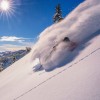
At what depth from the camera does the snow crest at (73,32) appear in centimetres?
883

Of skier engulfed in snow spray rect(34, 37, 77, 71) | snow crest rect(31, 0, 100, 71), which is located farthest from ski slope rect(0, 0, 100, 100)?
skier engulfed in snow spray rect(34, 37, 77, 71)

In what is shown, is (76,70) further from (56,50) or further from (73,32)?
(73,32)

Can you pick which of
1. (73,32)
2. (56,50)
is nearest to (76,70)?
(56,50)

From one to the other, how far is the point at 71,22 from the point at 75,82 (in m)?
5.97

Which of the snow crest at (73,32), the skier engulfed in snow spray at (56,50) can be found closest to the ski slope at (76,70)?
the snow crest at (73,32)

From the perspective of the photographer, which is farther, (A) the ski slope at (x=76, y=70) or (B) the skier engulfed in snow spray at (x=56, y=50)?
(B) the skier engulfed in snow spray at (x=56, y=50)

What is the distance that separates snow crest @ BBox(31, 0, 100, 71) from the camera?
29.0ft

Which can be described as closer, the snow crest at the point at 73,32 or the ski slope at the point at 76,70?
the ski slope at the point at 76,70

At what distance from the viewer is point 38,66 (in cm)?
988

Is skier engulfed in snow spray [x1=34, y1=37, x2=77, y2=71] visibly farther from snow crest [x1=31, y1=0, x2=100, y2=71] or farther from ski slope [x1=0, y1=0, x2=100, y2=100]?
ski slope [x1=0, y1=0, x2=100, y2=100]

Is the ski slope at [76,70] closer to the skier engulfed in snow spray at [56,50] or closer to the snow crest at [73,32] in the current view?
the snow crest at [73,32]

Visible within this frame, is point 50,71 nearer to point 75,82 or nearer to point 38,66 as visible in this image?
point 38,66

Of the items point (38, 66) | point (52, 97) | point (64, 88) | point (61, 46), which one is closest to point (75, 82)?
point (64, 88)

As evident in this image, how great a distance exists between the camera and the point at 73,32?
10000 millimetres
